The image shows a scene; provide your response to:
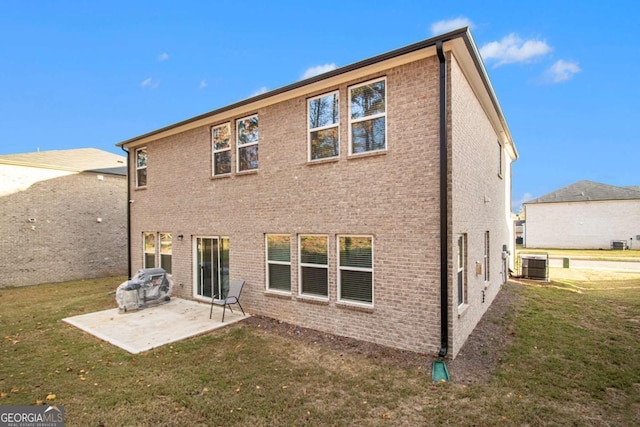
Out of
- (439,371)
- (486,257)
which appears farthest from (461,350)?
(486,257)

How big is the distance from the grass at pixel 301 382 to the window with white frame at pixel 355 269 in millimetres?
1216

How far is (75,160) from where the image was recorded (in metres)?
16.8

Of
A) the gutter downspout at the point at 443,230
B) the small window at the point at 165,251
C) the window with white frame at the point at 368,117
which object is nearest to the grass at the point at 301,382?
the gutter downspout at the point at 443,230

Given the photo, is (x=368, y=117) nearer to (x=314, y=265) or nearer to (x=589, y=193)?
(x=314, y=265)

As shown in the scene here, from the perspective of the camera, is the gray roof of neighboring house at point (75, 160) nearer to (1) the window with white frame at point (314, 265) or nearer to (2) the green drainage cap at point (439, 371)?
(1) the window with white frame at point (314, 265)

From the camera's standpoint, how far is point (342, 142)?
686 cm

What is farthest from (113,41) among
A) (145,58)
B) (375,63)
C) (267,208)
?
(375,63)

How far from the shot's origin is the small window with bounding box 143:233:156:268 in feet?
39.0

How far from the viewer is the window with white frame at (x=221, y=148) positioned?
30.9ft

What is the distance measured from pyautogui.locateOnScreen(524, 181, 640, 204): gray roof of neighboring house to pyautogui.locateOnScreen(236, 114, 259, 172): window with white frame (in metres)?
38.5

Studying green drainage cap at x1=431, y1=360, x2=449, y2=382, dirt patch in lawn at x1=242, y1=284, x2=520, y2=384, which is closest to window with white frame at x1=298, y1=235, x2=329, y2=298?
dirt patch in lawn at x1=242, y1=284, x2=520, y2=384

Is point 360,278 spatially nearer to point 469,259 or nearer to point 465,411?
point 469,259

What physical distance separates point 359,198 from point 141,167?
9914 millimetres

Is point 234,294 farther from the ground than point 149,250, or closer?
closer
